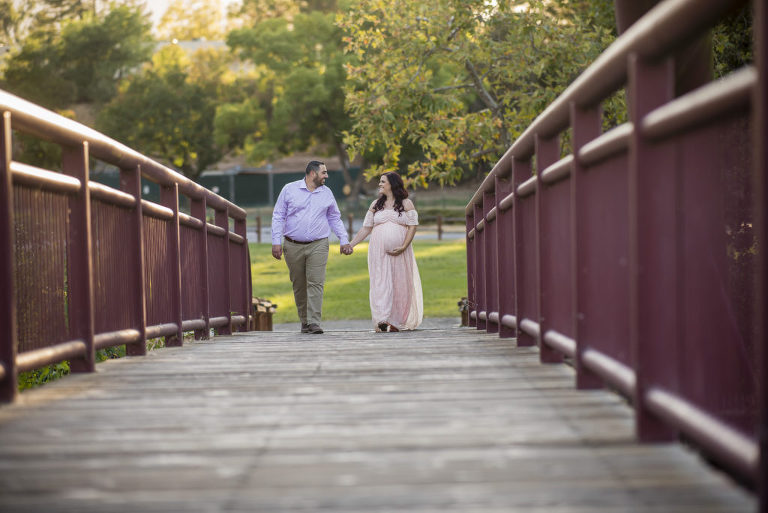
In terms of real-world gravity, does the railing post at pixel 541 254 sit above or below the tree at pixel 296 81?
below

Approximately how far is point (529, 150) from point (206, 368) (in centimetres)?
206

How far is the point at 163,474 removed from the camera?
2.83 m

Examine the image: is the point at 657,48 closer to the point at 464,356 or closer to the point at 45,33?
the point at 464,356

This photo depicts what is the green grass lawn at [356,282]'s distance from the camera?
65.6ft

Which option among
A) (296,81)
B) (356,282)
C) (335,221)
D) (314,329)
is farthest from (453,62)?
(296,81)

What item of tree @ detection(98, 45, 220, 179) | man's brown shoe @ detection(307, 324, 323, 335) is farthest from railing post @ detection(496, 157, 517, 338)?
tree @ detection(98, 45, 220, 179)

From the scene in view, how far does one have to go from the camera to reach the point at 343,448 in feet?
10.2

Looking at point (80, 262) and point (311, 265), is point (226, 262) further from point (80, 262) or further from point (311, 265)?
point (80, 262)

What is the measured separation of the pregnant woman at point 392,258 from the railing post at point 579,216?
21.7ft

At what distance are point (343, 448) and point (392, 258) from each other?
7958 millimetres

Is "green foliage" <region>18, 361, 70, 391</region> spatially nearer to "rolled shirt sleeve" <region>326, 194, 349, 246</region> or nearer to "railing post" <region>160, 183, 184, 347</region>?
"railing post" <region>160, 183, 184, 347</region>

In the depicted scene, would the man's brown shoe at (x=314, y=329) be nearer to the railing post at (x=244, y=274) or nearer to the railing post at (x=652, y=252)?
the railing post at (x=244, y=274)

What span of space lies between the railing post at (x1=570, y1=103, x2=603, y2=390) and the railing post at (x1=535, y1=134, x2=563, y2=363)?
2.50ft

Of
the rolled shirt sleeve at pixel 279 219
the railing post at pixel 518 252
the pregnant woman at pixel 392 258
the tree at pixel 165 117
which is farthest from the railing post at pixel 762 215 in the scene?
the tree at pixel 165 117
